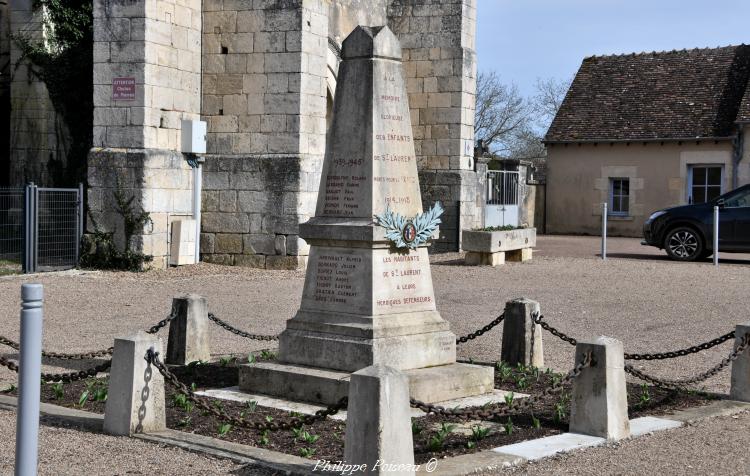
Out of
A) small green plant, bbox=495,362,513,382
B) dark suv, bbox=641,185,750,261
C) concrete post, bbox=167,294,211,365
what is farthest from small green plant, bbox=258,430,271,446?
dark suv, bbox=641,185,750,261

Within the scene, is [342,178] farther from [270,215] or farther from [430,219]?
[270,215]

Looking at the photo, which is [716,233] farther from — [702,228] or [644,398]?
[644,398]

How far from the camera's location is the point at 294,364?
7156 mm

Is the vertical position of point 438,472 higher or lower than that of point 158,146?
lower

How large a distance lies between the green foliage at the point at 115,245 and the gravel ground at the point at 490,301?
15.5 inches

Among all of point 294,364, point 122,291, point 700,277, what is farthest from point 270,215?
point 294,364

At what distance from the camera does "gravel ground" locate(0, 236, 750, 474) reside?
31.9ft

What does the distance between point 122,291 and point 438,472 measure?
8.85m

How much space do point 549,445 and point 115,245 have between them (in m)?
10.8

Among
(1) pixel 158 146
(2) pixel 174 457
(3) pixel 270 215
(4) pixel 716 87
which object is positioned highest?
(4) pixel 716 87

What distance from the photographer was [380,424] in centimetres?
486

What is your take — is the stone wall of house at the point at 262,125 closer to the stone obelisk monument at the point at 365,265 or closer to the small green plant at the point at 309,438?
the stone obelisk monument at the point at 365,265

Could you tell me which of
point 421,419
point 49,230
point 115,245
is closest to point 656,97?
point 115,245

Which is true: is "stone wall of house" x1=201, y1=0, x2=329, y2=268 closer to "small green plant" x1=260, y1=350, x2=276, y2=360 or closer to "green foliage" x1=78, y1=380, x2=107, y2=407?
"small green plant" x1=260, y1=350, x2=276, y2=360
